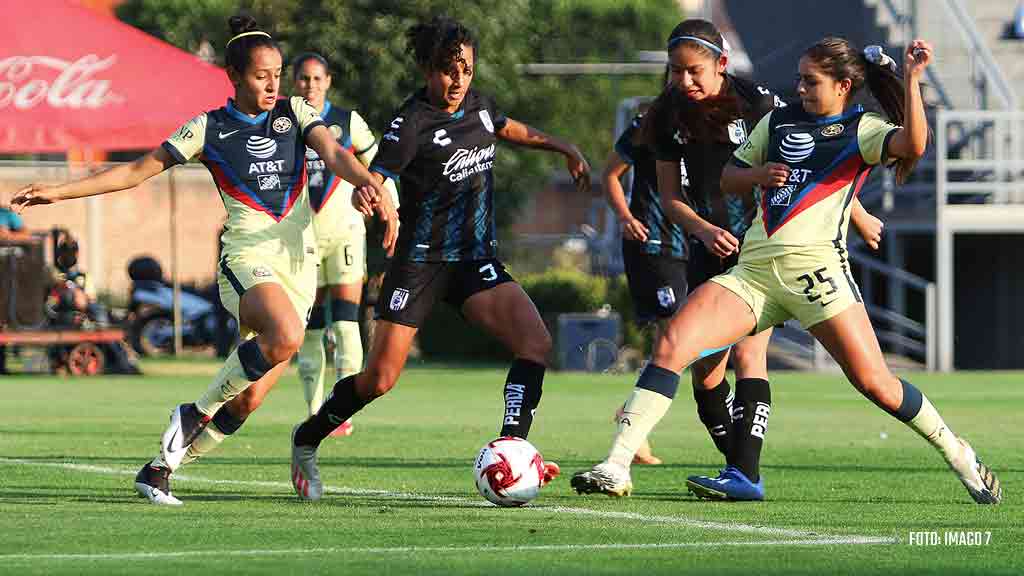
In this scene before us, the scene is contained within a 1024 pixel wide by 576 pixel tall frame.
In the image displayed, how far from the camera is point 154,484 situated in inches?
344

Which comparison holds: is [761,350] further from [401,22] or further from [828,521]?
[401,22]

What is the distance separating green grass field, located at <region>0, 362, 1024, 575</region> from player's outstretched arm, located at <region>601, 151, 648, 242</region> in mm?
1267

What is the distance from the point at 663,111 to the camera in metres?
9.23

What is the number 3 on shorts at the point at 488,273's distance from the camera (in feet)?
29.2

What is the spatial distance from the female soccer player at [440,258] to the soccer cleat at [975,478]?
179 cm

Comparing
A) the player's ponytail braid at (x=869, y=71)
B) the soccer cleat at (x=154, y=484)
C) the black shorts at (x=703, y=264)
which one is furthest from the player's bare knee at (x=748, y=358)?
the soccer cleat at (x=154, y=484)

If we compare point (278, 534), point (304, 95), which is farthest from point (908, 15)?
point (278, 534)

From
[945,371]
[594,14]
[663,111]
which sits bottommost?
[945,371]

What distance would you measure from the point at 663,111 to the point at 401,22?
71.9ft

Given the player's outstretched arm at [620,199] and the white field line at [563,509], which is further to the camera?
the player's outstretched arm at [620,199]

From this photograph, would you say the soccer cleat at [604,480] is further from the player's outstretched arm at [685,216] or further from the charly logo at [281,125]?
the charly logo at [281,125]

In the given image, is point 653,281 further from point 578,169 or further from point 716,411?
point 578,169

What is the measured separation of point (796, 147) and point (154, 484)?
10.4 ft

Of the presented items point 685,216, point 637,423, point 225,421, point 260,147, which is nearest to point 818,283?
point 685,216
